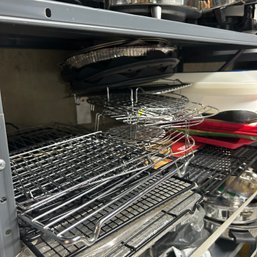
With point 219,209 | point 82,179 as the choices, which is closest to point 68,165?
point 82,179

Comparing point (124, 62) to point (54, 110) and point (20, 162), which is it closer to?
point (20, 162)

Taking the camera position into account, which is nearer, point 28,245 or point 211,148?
point 28,245

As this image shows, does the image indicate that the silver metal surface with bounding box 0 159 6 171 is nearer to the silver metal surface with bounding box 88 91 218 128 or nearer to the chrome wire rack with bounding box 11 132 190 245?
the chrome wire rack with bounding box 11 132 190 245

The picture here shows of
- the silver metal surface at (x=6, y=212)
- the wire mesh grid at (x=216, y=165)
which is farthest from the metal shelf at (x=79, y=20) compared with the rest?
the wire mesh grid at (x=216, y=165)

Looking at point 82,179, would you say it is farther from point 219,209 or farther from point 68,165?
point 219,209

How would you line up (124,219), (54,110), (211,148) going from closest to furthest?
(124,219), (211,148), (54,110)

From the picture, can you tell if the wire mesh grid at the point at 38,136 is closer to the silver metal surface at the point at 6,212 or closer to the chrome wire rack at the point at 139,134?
the chrome wire rack at the point at 139,134

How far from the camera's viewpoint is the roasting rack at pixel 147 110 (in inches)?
23.4

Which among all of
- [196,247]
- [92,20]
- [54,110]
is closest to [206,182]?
[196,247]

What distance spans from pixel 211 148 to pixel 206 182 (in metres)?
0.28

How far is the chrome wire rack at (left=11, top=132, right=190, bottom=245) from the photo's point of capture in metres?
0.36

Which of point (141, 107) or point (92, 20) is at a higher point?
point (92, 20)

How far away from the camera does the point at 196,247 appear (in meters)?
0.55

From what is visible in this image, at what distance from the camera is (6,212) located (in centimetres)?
30
